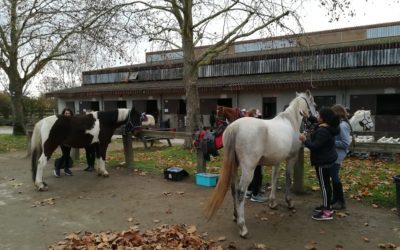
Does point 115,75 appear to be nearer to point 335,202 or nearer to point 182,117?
point 182,117

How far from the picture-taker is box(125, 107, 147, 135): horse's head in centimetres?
936

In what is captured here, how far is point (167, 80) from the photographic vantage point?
1113 inches

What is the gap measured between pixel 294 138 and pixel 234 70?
1939cm

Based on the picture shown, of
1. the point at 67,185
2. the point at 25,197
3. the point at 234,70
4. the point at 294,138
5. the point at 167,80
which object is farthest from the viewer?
the point at 167,80

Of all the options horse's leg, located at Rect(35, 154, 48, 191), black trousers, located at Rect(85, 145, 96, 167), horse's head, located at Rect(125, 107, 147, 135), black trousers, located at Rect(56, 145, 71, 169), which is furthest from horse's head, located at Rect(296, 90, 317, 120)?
black trousers, located at Rect(56, 145, 71, 169)

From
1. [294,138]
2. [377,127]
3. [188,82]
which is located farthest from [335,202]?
[377,127]

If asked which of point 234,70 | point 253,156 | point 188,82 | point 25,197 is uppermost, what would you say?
point 234,70

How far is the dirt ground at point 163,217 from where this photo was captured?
15.7ft

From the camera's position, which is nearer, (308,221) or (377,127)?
(308,221)

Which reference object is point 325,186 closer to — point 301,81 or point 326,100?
point 301,81

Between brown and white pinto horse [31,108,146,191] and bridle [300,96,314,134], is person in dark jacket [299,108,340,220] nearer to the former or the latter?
bridle [300,96,314,134]

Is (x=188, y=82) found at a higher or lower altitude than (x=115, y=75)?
lower

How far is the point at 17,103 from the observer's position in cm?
2034

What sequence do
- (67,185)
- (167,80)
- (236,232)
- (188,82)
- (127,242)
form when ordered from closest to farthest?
(127,242) < (236,232) < (67,185) < (188,82) < (167,80)
